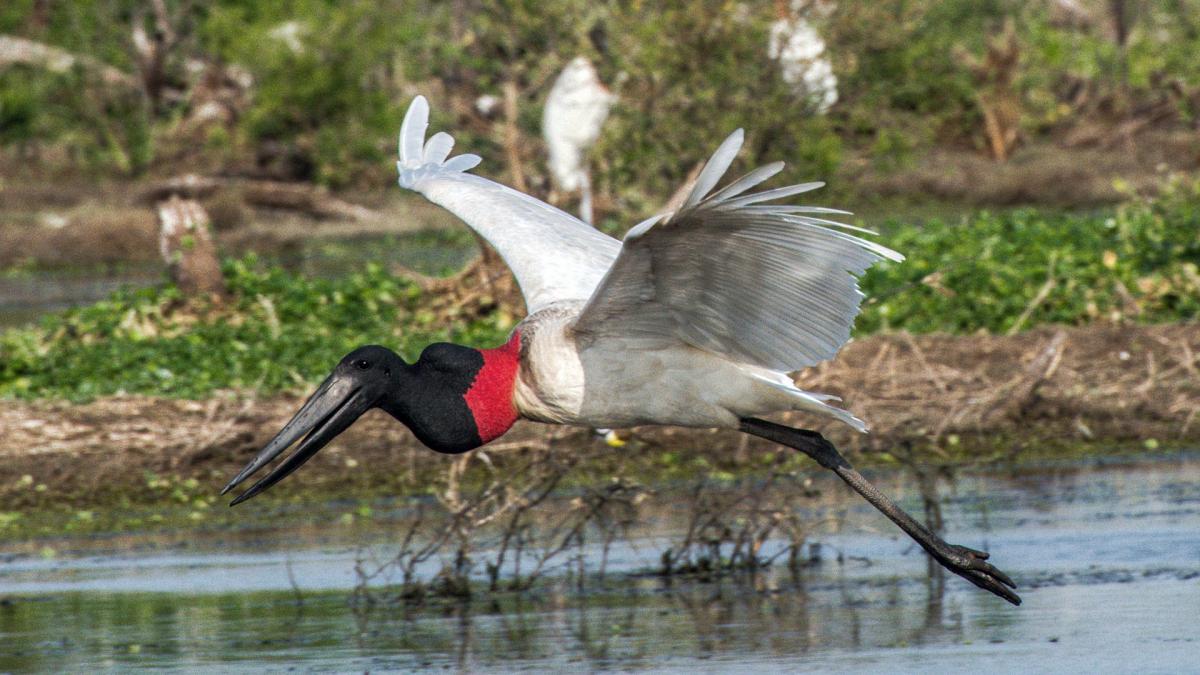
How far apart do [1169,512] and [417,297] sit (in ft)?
20.5

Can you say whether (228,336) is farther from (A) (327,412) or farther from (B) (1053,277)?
(A) (327,412)

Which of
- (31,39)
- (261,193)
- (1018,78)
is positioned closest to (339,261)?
(261,193)

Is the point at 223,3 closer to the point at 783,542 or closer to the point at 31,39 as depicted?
the point at 31,39

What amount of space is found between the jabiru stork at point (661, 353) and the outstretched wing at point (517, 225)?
14mm

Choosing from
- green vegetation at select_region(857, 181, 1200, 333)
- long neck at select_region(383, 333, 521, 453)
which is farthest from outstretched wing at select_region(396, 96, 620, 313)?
green vegetation at select_region(857, 181, 1200, 333)

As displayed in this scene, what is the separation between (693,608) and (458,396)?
1.81 meters

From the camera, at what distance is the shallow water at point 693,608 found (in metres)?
6.59

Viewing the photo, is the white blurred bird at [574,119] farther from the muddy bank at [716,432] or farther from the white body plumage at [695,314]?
the white body plumage at [695,314]

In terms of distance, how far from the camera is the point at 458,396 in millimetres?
5988

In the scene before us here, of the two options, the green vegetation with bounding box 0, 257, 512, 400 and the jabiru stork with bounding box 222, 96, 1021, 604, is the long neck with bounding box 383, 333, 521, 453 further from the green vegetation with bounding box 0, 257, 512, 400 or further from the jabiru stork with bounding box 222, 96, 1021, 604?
the green vegetation with bounding box 0, 257, 512, 400

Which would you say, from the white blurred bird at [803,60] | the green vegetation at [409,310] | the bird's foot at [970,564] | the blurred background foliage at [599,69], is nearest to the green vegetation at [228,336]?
the green vegetation at [409,310]

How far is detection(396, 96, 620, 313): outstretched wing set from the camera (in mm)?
6711

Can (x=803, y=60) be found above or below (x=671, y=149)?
above

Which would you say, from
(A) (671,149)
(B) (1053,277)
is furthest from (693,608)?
(A) (671,149)
